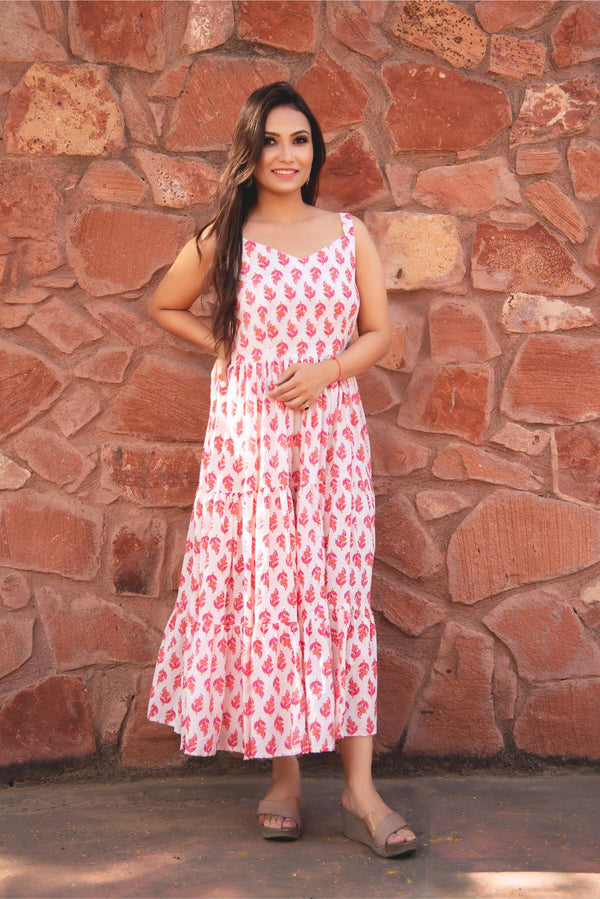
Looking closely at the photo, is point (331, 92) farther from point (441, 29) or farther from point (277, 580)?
point (277, 580)

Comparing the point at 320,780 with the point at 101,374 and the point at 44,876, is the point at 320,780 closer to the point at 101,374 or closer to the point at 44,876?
the point at 44,876

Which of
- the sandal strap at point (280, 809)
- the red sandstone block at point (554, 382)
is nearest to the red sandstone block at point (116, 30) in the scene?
the red sandstone block at point (554, 382)

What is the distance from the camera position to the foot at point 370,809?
2.24 metres

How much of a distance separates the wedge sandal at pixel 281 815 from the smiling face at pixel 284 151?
1526 mm

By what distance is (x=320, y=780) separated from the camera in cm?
286

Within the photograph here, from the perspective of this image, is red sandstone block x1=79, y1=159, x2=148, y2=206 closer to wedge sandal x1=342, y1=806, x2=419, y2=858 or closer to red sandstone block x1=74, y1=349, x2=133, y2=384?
red sandstone block x1=74, y1=349, x2=133, y2=384

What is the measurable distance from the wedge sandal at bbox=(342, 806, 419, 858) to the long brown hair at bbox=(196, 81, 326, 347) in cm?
120

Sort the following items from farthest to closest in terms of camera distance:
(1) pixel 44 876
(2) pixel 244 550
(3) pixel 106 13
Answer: (3) pixel 106 13 → (2) pixel 244 550 → (1) pixel 44 876

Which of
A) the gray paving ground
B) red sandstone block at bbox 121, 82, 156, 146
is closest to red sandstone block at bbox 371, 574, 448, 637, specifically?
the gray paving ground

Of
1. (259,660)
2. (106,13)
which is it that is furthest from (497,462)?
(106,13)

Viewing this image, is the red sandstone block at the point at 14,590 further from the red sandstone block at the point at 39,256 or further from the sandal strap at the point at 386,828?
the sandal strap at the point at 386,828

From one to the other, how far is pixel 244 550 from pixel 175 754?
864 millimetres

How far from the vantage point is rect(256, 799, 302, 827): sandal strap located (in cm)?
239

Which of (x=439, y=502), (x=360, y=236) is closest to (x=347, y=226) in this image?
(x=360, y=236)
